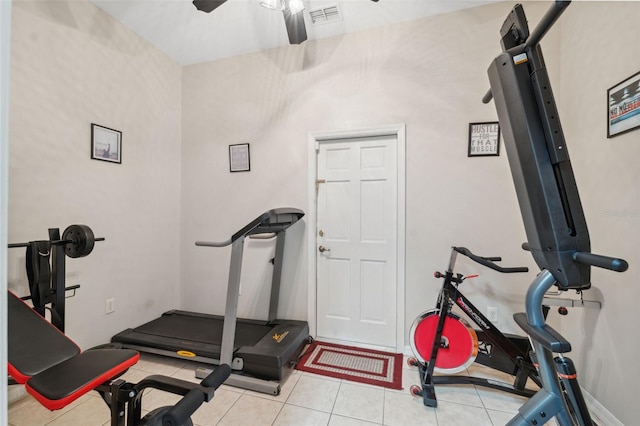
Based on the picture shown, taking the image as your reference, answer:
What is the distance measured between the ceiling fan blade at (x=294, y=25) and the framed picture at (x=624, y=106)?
215 centimetres

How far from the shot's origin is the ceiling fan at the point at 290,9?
69.5 inches

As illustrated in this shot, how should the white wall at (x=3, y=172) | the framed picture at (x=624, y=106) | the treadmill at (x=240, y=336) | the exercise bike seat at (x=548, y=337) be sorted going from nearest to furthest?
the white wall at (x=3, y=172) < the exercise bike seat at (x=548, y=337) < the framed picture at (x=624, y=106) < the treadmill at (x=240, y=336)

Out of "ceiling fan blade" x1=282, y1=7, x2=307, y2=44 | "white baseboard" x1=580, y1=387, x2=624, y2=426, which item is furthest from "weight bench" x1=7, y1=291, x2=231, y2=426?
"ceiling fan blade" x1=282, y1=7, x2=307, y2=44

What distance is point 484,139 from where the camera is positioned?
226 cm

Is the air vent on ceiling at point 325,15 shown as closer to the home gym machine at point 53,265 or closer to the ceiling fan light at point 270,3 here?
the ceiling fan light at point 270,3

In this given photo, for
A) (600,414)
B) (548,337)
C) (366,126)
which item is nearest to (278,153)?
(366,126)

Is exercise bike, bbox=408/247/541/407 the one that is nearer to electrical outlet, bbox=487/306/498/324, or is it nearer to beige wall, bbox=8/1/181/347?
electrical outlet, bbox=487/306/498/324

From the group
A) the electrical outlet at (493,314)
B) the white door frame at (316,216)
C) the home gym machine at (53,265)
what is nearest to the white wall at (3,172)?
the home gym machine at (53,265)

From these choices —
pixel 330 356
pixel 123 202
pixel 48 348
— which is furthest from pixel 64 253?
pixel 330 356

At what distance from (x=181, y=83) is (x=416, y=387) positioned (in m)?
4.03

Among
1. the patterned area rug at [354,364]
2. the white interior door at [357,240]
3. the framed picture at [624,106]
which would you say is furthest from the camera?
the white interior door at [357,240]

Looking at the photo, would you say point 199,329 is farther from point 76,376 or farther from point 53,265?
point 76,376

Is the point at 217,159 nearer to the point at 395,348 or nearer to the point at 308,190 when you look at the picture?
the point at 308,190

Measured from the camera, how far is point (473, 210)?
2299mm
